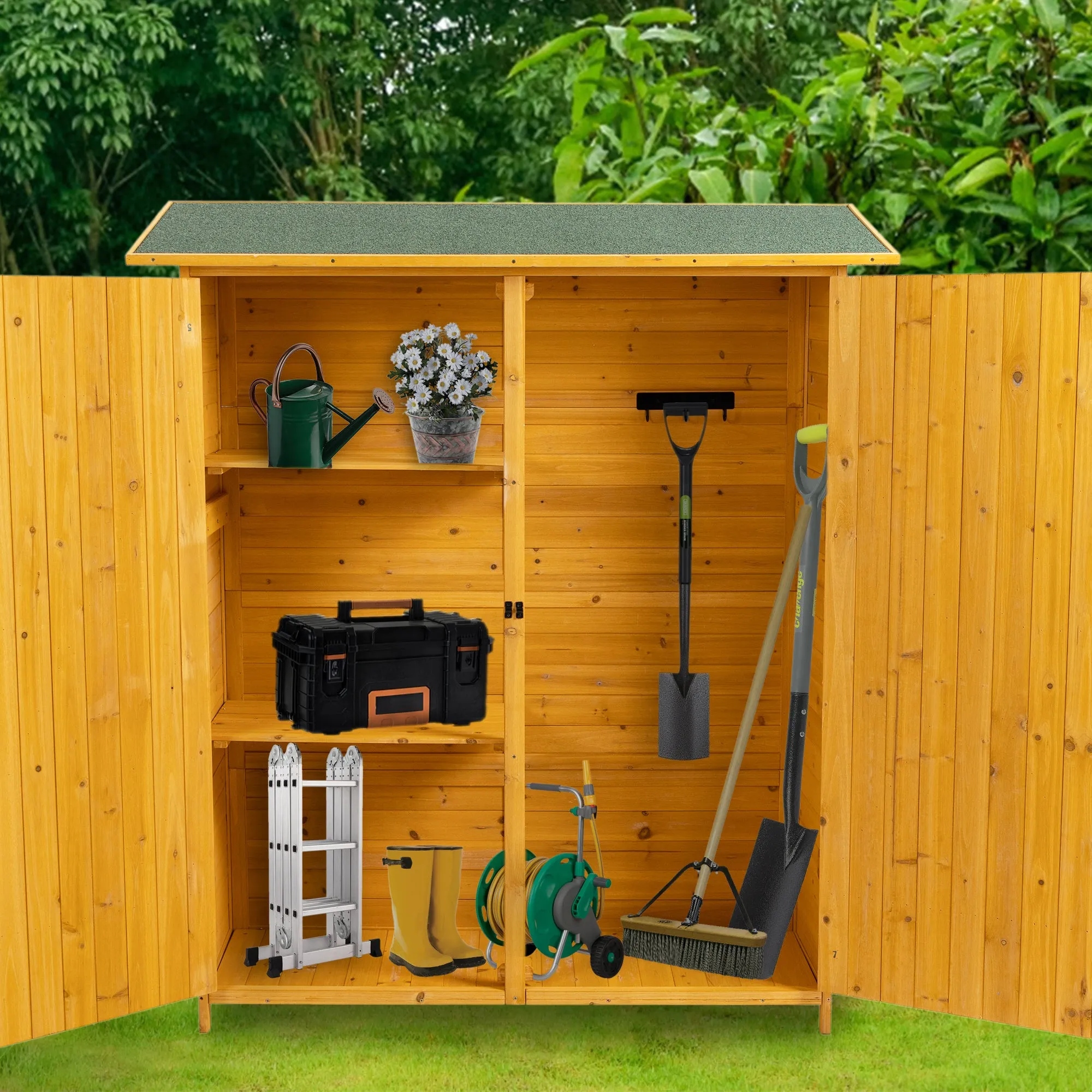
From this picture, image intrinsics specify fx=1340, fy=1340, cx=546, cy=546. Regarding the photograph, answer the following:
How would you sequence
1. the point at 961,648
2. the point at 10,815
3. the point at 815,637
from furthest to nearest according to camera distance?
the point at 815,637 → the point at 961,648 → the point at 10,815

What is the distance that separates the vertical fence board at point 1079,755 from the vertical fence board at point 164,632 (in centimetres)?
226

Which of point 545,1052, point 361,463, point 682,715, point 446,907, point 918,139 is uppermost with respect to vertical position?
point 918,139

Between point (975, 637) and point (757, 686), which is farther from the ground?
point (975, 637)

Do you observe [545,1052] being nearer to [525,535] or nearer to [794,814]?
[794,814]

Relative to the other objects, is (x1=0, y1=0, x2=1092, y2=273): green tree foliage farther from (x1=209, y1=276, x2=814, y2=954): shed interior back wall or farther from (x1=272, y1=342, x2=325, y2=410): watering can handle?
(x1=272, y1=342, x2=325, y2=410): watering can handle

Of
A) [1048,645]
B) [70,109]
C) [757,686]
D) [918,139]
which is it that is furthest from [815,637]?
[70,109]

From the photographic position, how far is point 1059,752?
3.36m

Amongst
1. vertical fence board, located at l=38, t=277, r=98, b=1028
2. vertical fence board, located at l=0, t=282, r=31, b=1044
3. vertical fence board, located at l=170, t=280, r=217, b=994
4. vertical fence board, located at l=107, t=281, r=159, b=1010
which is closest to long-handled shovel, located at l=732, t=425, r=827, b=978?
vertical fence board, located at l=170, t=280, r=217, b=994

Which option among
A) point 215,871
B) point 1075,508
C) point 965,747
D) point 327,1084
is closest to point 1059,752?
point 965,747

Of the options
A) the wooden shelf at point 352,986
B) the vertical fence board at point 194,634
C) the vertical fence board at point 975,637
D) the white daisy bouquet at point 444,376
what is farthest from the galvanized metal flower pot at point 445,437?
the wooden shelf at point 352,986

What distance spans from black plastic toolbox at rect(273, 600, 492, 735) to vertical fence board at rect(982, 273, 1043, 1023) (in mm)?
1401

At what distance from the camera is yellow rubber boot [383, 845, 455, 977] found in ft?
12.7

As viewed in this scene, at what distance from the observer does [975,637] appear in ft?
11.2

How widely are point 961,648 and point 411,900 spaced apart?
1.71 meters
